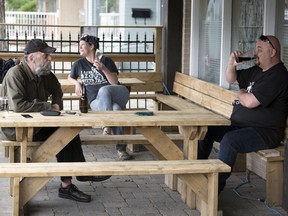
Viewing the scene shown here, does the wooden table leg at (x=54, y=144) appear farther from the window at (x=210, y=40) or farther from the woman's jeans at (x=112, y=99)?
the window at (x=210, y=40)

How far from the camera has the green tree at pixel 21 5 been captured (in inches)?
1544

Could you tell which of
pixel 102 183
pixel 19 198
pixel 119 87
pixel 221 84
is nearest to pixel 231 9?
pixel 221 84

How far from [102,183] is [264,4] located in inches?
97.4

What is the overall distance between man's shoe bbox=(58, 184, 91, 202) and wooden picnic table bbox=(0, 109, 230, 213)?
18.1 inches

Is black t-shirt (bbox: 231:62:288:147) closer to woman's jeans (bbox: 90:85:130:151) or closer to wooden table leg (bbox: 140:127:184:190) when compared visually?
wooden table leg (bbox: 140:127:184:190)

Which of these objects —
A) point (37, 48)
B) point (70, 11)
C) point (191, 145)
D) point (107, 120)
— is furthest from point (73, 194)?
point (70, 11)

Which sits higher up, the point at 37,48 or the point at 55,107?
the point at 37,48

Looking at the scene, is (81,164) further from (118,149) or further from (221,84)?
(221,84)

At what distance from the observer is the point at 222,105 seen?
289 inches

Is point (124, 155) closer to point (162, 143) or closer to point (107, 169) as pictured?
point (162, 143)

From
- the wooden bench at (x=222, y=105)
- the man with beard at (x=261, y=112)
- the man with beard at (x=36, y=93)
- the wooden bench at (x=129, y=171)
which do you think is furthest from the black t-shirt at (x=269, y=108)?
the man with beard at (x=36, y=93)

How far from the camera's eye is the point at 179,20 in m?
9.59

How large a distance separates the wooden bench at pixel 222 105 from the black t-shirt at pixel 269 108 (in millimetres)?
125

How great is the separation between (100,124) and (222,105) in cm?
236
